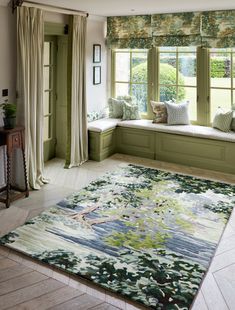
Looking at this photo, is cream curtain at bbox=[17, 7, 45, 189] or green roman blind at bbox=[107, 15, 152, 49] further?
green roman blind at bbox=[107, 15, 152, 49]

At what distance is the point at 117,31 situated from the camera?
6234 millimetres

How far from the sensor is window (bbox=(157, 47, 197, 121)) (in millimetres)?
5926

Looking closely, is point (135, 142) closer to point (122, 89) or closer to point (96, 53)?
point (122, 89)

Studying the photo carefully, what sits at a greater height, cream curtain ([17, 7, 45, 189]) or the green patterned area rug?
cream curtain ([17, 7, 45, 189])

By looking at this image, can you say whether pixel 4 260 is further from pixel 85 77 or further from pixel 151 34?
pixel 151 34

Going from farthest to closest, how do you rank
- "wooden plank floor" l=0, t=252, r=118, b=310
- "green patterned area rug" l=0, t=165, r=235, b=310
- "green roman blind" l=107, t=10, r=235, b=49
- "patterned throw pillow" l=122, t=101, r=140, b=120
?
"patterned throw pillow" l=122, t=101, r=140, b=120 → "green roman blind" l=107, t=10, r=235, b=49 → "green patterned area rug" l=0, t=165, r=235, b=310 → "wooden plank floor" l=0, t=252, r=118, b=310

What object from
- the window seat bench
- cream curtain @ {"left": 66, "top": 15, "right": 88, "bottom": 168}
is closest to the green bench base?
the window seat bench

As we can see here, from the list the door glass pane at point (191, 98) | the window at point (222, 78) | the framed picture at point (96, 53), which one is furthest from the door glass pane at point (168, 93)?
the framed picture at point (96, 53)

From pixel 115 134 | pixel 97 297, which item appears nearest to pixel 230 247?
pixel 97 297

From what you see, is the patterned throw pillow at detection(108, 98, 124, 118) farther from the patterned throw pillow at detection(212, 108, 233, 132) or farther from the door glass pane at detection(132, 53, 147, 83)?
the patterned throw pillow at detection(212, 108, 233, 132)

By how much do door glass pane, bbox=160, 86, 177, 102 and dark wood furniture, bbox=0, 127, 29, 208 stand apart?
3045 millimetres

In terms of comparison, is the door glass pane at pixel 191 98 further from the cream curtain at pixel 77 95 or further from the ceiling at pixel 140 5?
the cream curtain at pixel 77 95

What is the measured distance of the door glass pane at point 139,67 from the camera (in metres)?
6.37

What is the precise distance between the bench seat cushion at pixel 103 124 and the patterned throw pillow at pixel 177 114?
985 millimetres
